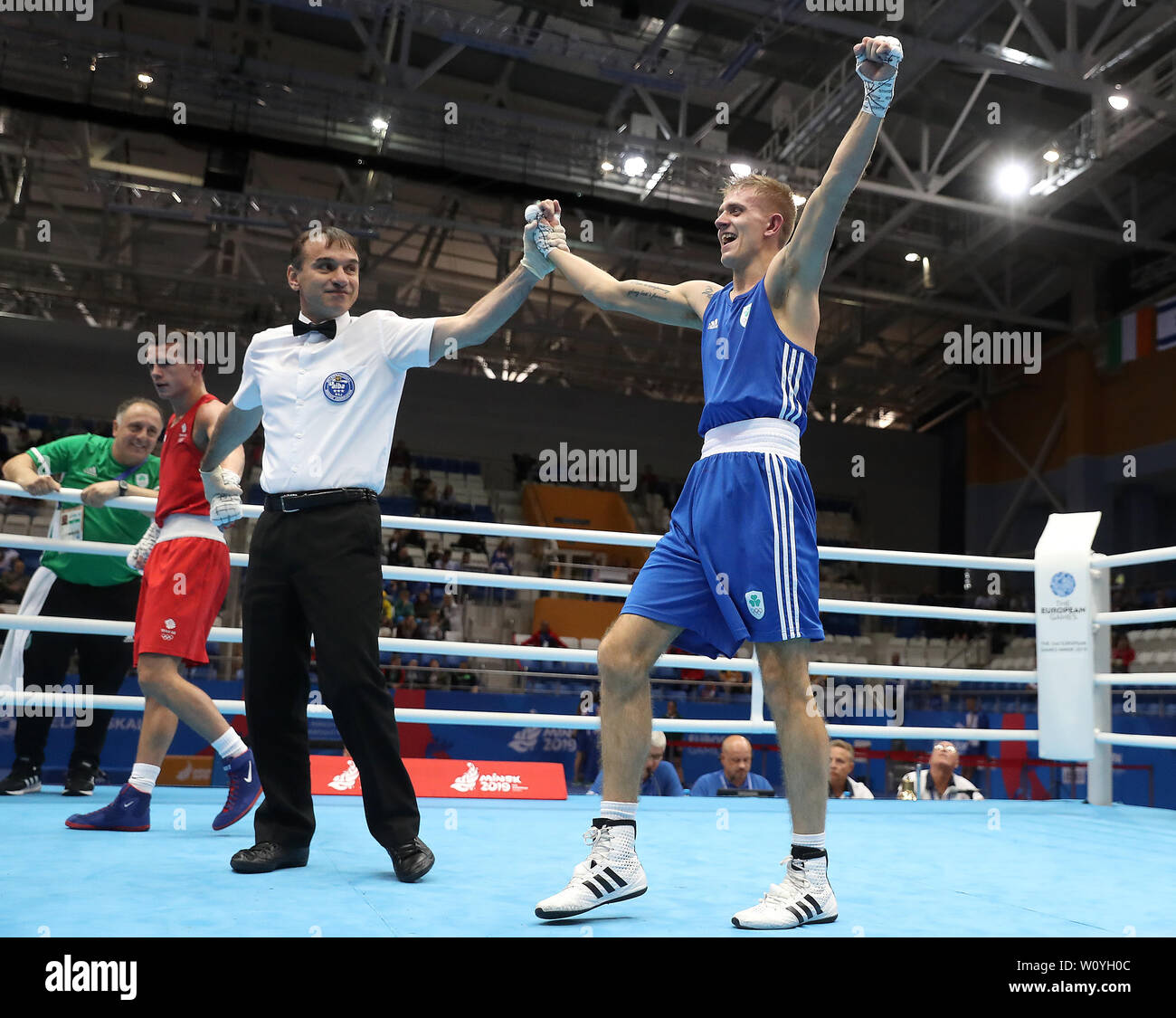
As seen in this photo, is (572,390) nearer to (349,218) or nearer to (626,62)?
(349,218)

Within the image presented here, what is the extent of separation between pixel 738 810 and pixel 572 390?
14884 millimetres

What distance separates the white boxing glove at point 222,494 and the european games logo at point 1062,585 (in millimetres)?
3390

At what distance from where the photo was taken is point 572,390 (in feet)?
60.5

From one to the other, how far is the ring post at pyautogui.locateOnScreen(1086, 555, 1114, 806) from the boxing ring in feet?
0.04

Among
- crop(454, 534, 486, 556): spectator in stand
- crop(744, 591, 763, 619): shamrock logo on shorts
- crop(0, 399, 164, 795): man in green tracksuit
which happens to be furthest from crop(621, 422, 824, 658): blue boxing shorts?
crop(454, 534, 486, 556): spectator in stand

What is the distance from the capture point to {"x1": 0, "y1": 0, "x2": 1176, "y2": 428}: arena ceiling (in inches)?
414

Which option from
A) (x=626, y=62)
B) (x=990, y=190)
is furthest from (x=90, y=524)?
(x=990, y=190)

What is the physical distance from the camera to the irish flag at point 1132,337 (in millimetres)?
14969

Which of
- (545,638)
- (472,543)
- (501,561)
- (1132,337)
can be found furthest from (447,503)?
(1132,337)

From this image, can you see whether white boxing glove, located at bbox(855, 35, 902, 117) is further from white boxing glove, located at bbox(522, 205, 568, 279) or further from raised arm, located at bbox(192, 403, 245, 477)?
raised arm, located at bbox(192, 403, 245, 477)

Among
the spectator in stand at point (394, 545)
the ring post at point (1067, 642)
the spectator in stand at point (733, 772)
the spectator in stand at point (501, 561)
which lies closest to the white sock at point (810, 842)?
the ring post at point (1067, 642)

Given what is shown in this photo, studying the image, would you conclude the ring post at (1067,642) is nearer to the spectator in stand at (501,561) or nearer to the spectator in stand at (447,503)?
the spectator in stand at (501,561)

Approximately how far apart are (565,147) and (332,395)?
10.5 m

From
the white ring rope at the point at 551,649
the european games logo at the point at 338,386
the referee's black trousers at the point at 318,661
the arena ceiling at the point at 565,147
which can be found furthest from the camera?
the arena ceiling at the point at 565,147
